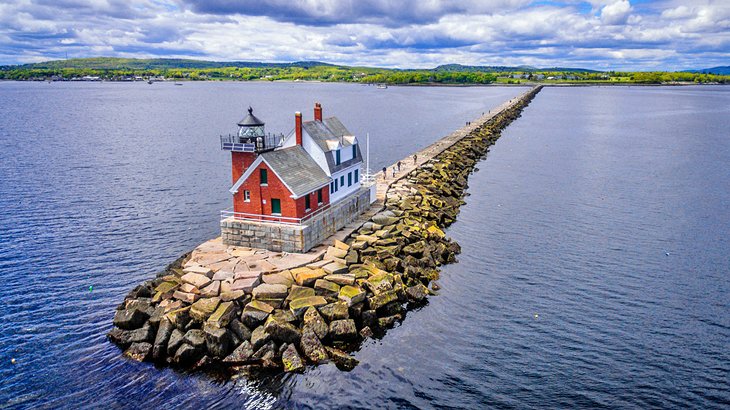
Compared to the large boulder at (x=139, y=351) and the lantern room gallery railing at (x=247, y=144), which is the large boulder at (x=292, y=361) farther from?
the lantern room gallery railing at (x=247, y=144)

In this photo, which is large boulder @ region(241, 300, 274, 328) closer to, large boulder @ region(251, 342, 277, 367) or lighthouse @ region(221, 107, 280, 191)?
large boulder @ region(251, 342, 277, 367)

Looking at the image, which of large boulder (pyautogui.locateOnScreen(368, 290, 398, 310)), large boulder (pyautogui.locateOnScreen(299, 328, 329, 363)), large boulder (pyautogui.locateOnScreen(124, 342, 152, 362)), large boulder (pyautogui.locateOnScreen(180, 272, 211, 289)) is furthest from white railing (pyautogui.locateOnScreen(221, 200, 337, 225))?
large boulder (pyautogui.locateOnScreen(124, 342, 152, 362))

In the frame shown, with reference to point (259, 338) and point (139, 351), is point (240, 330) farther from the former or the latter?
point (139, 351)

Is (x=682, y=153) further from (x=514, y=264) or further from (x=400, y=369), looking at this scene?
(x=400, y=369)

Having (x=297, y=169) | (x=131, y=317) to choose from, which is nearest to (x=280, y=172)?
(x=297, y=169)

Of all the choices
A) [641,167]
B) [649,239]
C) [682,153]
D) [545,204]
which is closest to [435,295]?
[649,239]

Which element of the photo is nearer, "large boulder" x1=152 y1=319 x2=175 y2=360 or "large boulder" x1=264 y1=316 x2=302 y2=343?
"large boulder" x1=152 y1=319 x2=175 y2=360

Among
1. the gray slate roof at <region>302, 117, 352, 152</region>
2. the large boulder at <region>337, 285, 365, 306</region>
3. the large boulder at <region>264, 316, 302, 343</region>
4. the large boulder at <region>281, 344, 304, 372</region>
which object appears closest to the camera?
the large boulder at <region>281, 344, 304, 372</region>
